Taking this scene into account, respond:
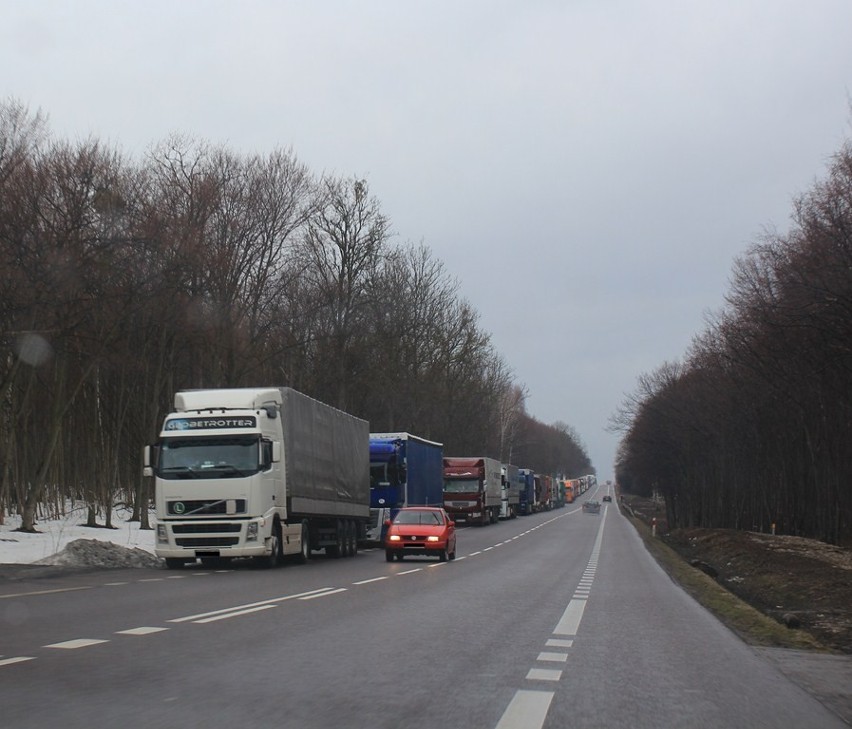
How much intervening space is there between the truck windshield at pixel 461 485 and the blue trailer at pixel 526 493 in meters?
27.5

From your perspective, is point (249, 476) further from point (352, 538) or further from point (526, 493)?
point (526, 493)

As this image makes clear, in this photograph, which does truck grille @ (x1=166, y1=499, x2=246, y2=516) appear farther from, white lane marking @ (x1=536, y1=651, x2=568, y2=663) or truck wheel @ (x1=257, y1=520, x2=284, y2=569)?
white lane marking @ (x1=536, y1=651, x2=568, y2=663)

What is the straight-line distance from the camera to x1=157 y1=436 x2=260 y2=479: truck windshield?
82.8 feet

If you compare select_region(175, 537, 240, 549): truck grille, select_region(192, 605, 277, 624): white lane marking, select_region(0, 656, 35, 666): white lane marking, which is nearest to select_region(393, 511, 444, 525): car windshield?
select_region(175, 537, 240, 549): truck grille

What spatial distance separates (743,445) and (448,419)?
26443mm

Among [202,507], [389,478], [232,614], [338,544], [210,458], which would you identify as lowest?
[232,614]

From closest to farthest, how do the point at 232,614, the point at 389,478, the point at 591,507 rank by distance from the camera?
the point at 232,614
the point at 389,478
the point at 591,507

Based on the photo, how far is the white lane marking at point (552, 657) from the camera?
1069cm

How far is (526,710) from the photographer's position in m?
7.86

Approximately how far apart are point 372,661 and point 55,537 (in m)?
23.4

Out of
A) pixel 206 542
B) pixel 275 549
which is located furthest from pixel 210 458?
pixel 275 549

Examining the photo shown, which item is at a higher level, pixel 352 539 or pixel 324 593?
pixel 352 539

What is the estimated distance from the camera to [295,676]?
9133mm

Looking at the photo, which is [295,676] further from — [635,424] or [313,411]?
[635,424]
